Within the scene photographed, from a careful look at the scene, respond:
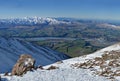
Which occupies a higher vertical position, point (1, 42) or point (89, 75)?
point (89, 75)

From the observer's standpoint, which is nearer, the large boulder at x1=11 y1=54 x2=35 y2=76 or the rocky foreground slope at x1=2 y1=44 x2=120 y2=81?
the rocky foreground slope at x1=2 y1=44 x2=120 y2=81

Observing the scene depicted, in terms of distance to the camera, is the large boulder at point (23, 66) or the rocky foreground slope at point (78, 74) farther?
the large boulder at point (23, 66)

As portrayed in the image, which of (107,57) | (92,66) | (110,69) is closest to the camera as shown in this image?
(110,69)

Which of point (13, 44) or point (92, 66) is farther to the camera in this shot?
point (13, 44)

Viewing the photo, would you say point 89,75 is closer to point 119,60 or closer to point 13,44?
point 119,60

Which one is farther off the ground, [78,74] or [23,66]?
[23,66]

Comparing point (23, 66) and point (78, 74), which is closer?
point (23, 66)

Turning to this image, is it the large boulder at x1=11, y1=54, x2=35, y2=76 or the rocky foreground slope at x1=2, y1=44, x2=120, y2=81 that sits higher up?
the large boulder at x1=11, y1=54, x2=35, y2=76

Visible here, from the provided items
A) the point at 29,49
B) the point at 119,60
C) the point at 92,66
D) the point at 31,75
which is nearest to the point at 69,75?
the point at 31,75

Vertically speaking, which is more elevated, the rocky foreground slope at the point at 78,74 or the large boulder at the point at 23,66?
the large boulder at the point at 23,66

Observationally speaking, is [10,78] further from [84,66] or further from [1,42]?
[1,42]

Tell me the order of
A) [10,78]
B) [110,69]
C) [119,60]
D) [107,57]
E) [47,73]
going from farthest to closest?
[107,57] < [119,60] < [110,69] < [47,73] < [10,78]
